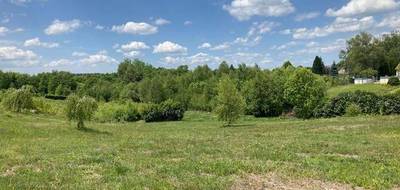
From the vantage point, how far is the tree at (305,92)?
7750cm

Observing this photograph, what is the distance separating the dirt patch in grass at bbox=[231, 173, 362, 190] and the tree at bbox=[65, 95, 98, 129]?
27.8m

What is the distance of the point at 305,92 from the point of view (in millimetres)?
79375

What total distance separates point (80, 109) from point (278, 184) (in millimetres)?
28786

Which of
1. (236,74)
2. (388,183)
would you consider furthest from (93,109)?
(236,74)

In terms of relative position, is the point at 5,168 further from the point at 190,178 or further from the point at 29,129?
the point at 29,129

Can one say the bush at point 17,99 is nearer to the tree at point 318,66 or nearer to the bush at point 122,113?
the bush at point 122,113

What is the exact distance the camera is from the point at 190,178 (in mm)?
12609

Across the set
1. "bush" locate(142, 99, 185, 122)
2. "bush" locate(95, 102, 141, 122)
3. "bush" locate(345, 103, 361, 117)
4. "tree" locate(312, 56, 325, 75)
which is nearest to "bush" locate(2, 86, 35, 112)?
"bush" locate(95, 102, 141, 122)

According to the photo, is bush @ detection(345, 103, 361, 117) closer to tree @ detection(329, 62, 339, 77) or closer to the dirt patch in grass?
the dirt patch in grass

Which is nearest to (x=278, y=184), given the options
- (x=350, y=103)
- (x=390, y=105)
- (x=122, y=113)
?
(x=390, y=105)

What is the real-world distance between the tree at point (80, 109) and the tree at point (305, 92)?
148 ft

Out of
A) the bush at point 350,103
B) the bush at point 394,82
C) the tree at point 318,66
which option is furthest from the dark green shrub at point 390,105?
the tree at point 318,66

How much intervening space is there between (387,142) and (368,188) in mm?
12441

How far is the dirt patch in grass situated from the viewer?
12070 millimetres
